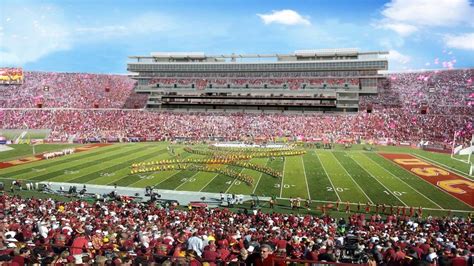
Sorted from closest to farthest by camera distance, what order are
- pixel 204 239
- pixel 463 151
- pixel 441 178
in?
1. pixel 204 239
2. pixel 441 178
3. pixel 463 151

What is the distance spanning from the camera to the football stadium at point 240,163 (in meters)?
8.76

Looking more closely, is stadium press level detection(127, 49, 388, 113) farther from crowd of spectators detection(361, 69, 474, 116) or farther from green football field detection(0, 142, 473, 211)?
green football field detection(0, 142, 473, 211)

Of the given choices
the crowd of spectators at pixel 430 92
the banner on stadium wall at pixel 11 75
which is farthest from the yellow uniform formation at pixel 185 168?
the banner on stadium wall at pixel 11 75

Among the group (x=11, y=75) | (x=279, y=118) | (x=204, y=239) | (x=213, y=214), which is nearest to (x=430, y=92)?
(x=279, y=118)

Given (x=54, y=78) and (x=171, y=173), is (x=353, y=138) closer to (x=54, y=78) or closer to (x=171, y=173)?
(x=171, y=173)

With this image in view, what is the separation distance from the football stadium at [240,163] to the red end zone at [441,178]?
10.1 inches

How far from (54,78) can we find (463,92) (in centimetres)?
7114

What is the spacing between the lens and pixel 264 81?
67500 mm

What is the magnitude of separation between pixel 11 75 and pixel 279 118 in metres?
48.5

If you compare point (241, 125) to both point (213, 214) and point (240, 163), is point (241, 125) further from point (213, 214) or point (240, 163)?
point (213, 214)

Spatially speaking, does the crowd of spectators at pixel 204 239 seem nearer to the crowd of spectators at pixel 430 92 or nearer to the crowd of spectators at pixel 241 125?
the crowd of spectators at pixel 241 125

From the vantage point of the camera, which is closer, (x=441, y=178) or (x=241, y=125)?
(x=441, y=178)

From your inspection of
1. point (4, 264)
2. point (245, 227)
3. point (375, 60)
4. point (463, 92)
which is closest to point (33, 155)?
point (245, 227)

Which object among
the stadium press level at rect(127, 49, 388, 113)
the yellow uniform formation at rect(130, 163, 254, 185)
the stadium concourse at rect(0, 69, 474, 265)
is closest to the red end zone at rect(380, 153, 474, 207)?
the stadium concourse at rect(0, 69, 474, 265)
